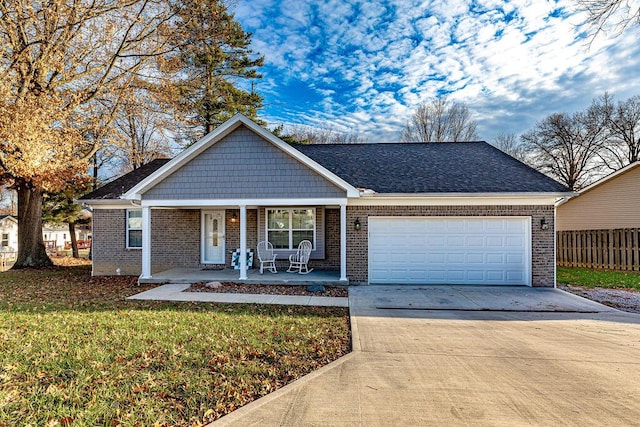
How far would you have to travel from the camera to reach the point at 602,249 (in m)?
13.7

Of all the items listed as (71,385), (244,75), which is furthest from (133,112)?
(71,385)

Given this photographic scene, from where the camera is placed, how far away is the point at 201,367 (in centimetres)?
Answer: 420

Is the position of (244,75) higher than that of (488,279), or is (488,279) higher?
(244,75)

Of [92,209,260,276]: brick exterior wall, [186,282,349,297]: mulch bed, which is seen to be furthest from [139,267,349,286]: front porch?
[92,209,260,276]: brick exterior wall

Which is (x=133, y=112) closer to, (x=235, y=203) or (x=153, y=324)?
(x=235, y=203)

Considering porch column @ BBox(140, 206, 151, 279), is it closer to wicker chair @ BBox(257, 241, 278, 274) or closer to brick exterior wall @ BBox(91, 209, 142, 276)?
brick exterior wall @ BBox(91, 209, 142, 276)

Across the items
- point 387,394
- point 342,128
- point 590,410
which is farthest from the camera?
point 342,128

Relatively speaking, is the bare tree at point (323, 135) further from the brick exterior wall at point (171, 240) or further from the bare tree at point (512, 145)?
the brick exterior wall at point (171, 240)

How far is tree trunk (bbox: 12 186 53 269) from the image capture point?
14375 millimetres

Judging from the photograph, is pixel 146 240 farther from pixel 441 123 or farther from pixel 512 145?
pixel 512 145

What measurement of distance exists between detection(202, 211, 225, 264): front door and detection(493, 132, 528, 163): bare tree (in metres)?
30.3

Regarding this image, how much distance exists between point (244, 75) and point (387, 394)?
74.5 feet

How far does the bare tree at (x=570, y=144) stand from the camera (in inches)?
1167

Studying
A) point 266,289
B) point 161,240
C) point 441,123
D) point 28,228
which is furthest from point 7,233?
point 441,123
